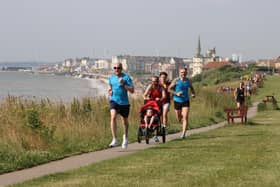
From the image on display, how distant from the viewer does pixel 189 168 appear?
10133 millimetres

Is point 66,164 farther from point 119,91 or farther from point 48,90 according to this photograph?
point 48,90

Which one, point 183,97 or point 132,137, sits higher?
point 183,97

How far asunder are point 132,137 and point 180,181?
24.3 ft

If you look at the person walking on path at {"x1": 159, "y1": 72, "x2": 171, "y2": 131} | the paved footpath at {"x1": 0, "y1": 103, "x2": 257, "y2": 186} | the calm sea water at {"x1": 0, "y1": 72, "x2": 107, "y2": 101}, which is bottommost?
the calm sea water at {"x1": 0, "y1": 72, "x2": 107, "y2": 101}

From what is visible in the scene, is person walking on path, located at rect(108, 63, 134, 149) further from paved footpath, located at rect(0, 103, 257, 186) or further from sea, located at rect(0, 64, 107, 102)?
sea, located at rect(0, 64, 107, 102)

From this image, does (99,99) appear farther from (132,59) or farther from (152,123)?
Answer: (132,59)

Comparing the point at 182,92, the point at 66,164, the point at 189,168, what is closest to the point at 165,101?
the point at 182,92

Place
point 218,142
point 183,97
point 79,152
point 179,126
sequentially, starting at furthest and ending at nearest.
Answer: point 179,126, point 183,97, point 218,142, point 79,152

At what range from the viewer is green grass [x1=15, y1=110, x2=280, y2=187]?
351 inches

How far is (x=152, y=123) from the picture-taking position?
48.9ft

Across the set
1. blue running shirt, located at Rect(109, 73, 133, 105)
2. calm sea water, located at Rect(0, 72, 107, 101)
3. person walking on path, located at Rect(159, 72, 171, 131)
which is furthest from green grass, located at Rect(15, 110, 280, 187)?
calm sea water, located at Rect(0, 72, 107, 101)

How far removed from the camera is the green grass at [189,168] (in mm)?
8914

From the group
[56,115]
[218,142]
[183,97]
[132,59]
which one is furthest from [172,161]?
[132,59]

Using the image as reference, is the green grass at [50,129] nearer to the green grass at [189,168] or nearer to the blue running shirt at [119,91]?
the blue running shirt at [119,91]
